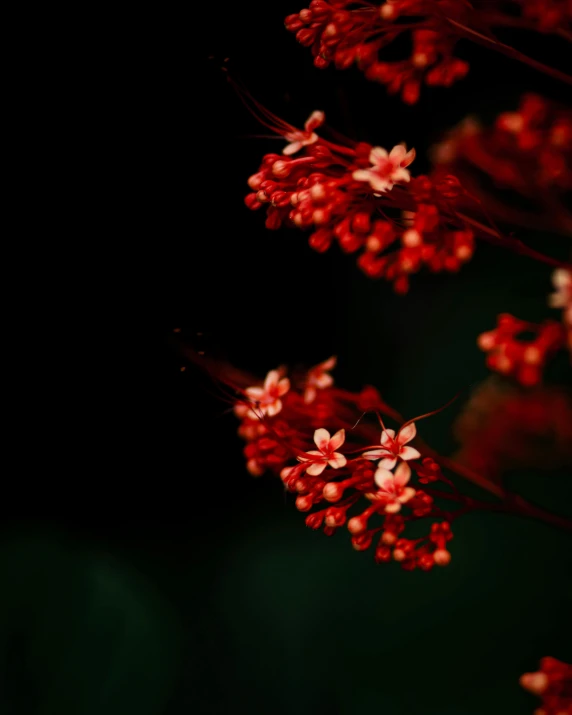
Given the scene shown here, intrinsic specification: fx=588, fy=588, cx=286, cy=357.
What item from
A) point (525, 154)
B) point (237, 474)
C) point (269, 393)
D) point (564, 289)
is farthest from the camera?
point (237, 474)

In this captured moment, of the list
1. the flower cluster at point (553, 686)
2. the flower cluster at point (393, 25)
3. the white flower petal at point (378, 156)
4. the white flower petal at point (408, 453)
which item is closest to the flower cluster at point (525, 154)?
the flower cluster at point (393, 25)

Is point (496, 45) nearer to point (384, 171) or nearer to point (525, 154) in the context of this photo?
point (384, 171)

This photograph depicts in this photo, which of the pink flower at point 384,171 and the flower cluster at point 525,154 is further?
the flower cluster at point 525,154

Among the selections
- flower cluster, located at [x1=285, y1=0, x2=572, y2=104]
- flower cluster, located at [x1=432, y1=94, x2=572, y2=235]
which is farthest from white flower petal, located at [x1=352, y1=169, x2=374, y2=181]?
flower cluster, located at [x1=432, y1=94, x2=572, y2=235]

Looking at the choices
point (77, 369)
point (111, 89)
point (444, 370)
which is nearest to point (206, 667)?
point (77, 369)

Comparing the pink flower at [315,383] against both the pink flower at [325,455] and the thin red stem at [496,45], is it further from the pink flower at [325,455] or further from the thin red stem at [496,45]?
the thin red stem at [496,45]

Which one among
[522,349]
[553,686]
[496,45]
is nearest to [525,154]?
[496,45]
